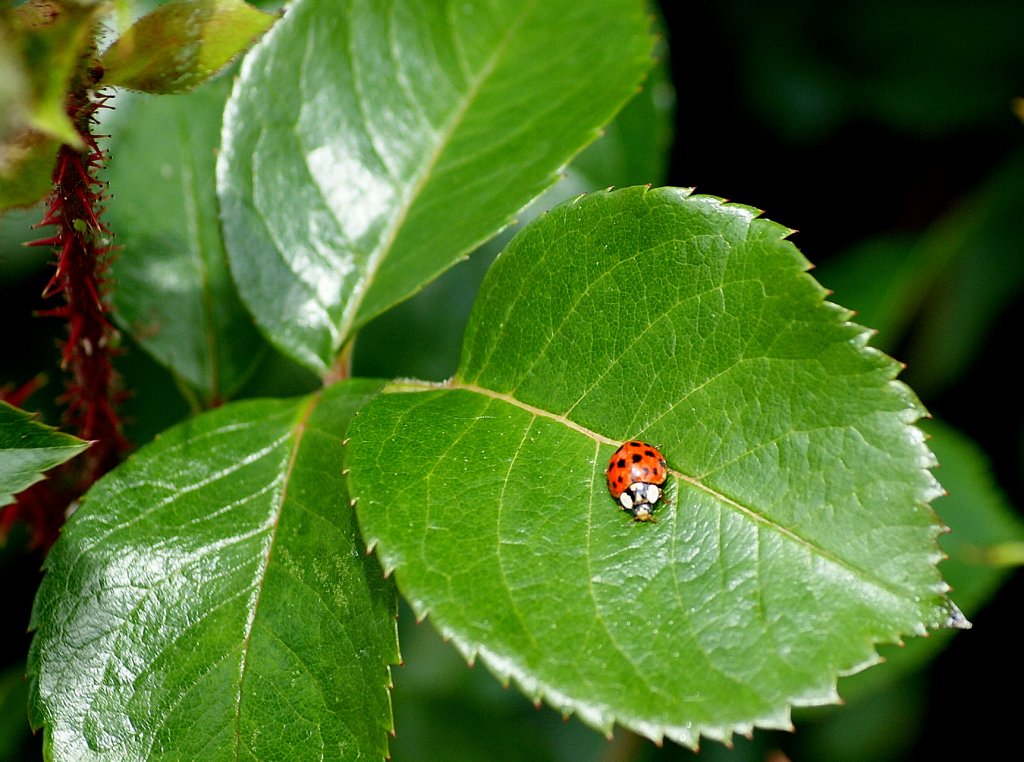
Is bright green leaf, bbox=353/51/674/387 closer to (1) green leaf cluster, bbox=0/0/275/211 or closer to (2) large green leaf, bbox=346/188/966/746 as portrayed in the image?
(2) large green leaf, bbox=346/188/966/746

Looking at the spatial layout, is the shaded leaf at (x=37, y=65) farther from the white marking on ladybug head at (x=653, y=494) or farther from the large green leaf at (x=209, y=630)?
the white marking on ladybug head at (x=653, y=494)

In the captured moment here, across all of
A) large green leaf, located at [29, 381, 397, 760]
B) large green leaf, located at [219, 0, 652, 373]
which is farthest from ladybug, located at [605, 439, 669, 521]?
large green leaf, located at [219, 0, 652, 373]

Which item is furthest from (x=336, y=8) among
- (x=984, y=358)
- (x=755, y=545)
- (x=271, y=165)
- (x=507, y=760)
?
(x=984, y=358)

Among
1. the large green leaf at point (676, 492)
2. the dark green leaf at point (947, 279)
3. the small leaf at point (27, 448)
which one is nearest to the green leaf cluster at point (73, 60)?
the small leaf at point (27, 448)

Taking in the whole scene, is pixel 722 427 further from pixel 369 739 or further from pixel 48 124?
pixel 48 124

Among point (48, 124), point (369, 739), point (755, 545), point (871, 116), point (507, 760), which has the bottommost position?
point (507, 760)

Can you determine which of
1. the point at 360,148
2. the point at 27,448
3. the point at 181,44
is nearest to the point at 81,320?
the point at 27,448
